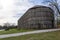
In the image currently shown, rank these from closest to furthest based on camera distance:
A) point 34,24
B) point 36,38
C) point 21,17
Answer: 1. point 36,38
2. point 34,24
3. point 21,17

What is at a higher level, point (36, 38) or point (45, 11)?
point (45, 11)

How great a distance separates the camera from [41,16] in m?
26.3

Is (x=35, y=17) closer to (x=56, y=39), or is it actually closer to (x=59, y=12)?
(x=59, y=12)

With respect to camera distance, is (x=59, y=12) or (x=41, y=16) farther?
(x=59, y=12)

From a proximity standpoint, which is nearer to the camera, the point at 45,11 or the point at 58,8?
the point at 45,11

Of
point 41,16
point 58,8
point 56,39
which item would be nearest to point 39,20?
point 41,16

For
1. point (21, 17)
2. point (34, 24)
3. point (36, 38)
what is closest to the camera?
point (36, 38)

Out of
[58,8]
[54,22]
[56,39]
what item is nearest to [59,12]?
[58,8]

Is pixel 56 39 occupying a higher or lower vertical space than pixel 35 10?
lower

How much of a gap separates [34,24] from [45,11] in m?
3.09

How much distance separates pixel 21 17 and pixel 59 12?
7.91 metres

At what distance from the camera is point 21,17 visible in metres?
30.6

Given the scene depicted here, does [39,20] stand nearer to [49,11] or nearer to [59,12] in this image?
[49,11]

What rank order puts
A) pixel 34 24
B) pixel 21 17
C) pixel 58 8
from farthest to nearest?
pixel 21 17
pixel 58 8
pixel 34 24
